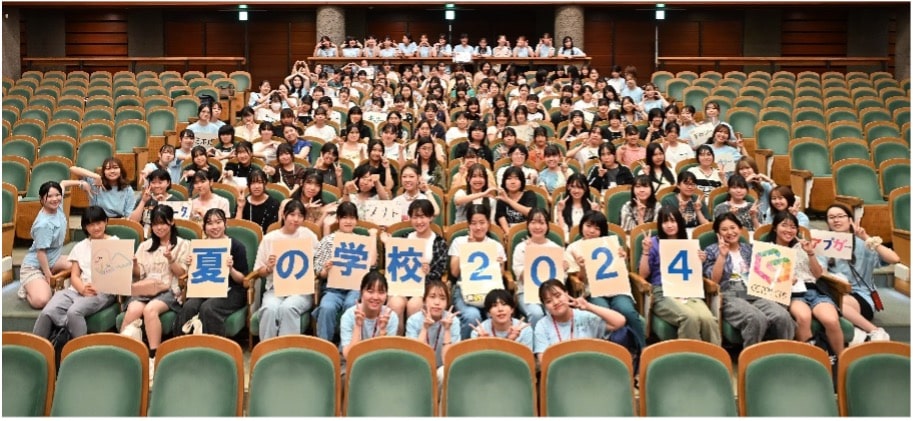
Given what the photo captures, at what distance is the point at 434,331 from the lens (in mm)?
4051

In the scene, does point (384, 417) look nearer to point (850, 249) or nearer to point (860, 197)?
point (850, 249)

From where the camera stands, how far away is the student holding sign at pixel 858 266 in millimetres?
4457

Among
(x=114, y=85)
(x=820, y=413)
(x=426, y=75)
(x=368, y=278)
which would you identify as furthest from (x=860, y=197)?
(x=114, y=85)

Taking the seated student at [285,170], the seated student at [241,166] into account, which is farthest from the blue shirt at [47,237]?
the seated student at [285,170]

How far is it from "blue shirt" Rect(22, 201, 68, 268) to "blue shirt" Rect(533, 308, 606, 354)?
269 centimetres

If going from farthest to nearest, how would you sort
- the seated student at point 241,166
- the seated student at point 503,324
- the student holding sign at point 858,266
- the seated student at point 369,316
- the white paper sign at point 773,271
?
the seated student at point 241,166
the student holding sign at point 858,266
the white paper sign at point 773,271
the seated student at point 369,316
the seated student at point 503,324

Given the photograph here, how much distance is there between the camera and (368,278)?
3988 mm

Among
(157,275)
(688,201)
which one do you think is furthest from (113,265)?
(688,201)

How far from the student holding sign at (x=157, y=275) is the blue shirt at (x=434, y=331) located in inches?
49.3

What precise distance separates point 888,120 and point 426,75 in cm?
539

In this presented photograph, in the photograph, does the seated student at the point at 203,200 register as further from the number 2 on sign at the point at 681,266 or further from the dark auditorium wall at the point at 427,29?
the dark auditorium wall at the point at 427,29

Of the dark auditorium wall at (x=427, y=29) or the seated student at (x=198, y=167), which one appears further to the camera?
the dark auditorium wall at (x=427, y=29)

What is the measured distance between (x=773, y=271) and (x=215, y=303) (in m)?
2.67

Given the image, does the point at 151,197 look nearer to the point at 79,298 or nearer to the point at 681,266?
the point at 79,298
